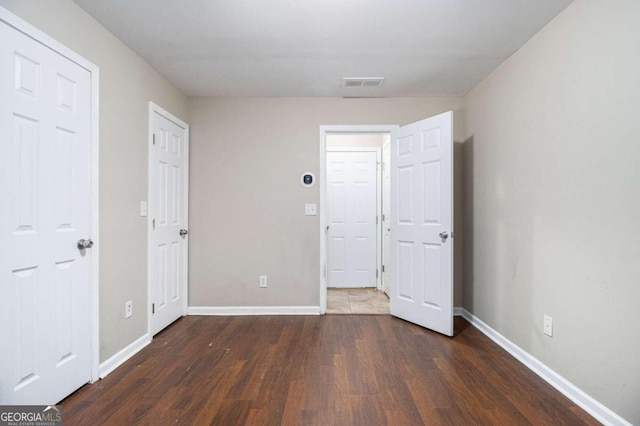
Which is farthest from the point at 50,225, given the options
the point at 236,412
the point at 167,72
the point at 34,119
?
the point at 167,72

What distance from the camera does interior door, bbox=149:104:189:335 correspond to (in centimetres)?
278

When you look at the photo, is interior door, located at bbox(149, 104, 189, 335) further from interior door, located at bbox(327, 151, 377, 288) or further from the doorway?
interior door, located at bbox(327, 151, 377, 288)

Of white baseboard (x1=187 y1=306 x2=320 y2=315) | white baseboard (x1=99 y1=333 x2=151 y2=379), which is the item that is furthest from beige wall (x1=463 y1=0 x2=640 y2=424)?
white baseboard (x1=99 y1=333 x2=151 y2=379)

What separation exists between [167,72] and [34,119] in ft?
4.82

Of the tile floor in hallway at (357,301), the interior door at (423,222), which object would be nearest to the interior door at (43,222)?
the tile floor in hallway at (357,301)

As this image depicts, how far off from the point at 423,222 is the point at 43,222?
285 centimetres

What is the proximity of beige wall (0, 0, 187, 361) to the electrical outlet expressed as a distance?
300cm

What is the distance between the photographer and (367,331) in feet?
9.68

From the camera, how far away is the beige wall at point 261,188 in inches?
137

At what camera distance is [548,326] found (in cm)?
212

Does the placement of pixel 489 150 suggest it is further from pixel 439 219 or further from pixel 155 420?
pixel 155 420

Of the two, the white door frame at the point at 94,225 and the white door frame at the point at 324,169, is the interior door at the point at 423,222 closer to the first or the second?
the white door frame at the point at 324,169

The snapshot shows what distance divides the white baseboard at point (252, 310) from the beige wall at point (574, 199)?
179 centimetres

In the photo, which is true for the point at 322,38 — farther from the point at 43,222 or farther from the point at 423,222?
the point at 43,222
